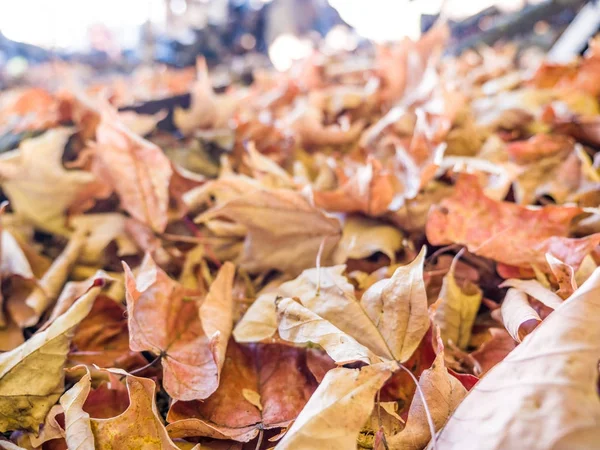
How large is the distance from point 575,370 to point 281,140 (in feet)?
2.31

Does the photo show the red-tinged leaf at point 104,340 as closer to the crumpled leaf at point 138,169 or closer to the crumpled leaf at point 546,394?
the crumpled leaf at point 138,169

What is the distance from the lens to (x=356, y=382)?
0.32 meters

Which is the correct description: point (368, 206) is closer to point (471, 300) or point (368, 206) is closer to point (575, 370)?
point (471, 300)

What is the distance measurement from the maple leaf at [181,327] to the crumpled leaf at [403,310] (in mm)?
156

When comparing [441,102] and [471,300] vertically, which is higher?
[441,102]

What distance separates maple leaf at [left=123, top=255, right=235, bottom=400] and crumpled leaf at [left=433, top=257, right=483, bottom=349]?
0.23 metres

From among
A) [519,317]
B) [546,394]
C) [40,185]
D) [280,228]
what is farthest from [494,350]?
[40,185]

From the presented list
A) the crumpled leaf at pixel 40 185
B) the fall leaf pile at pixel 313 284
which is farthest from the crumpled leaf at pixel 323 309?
the crumpled leaf at pixel 40 185

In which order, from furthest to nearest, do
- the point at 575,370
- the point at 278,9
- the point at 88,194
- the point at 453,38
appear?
the point at 278,9, the point at 453,38, the point at 88,194, the point at 575,370

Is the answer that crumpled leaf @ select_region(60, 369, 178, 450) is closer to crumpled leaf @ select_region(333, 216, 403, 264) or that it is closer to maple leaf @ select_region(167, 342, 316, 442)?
maple leaf @ select_region(167, 342, 316, 442)

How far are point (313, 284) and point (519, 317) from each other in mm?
197

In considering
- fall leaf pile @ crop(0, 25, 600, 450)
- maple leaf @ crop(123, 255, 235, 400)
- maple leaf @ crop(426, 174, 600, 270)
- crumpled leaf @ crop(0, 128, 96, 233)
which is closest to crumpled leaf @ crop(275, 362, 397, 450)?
fall leaf pile @ crop(0, 25, 600, 450)

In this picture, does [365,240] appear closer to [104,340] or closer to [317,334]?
[317,334]

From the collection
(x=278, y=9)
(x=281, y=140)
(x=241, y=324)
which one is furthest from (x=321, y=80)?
(x=278, y=9)
